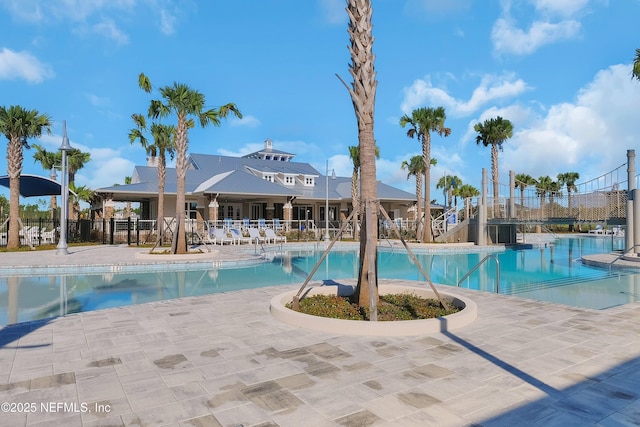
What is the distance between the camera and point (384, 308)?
716cm

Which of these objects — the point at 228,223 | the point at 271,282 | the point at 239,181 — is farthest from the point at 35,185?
the point at 271,282

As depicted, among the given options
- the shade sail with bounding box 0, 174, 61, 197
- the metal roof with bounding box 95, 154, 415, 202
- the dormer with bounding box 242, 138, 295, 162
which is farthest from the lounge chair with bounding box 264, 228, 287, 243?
the dormer with bounding box 242, 138, 295, 162

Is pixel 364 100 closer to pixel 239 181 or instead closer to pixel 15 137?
pixel 15 137

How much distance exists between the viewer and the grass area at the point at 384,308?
6766mm

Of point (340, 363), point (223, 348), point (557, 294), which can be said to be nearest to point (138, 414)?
point (223, 348)

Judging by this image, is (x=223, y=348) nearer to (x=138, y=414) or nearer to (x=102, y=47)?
(x=138, y=414)

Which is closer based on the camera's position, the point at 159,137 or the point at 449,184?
the point at 159,137

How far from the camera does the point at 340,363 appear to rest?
4.77m

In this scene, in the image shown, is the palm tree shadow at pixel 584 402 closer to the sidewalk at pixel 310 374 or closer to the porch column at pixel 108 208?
the sidewalk at pixel 310 374

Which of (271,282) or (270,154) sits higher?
(270,154)

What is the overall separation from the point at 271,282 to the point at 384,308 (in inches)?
247

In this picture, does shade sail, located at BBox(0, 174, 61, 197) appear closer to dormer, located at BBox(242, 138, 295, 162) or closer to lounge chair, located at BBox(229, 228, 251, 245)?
lounge chair, located at BBox(229, 228, 251, 245)

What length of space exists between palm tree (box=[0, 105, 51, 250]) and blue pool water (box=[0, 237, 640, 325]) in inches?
380

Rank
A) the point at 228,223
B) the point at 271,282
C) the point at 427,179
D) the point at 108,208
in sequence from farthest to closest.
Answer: the point at 228,223
the point at 108,208
the point at 427,179
the point at 271,282
